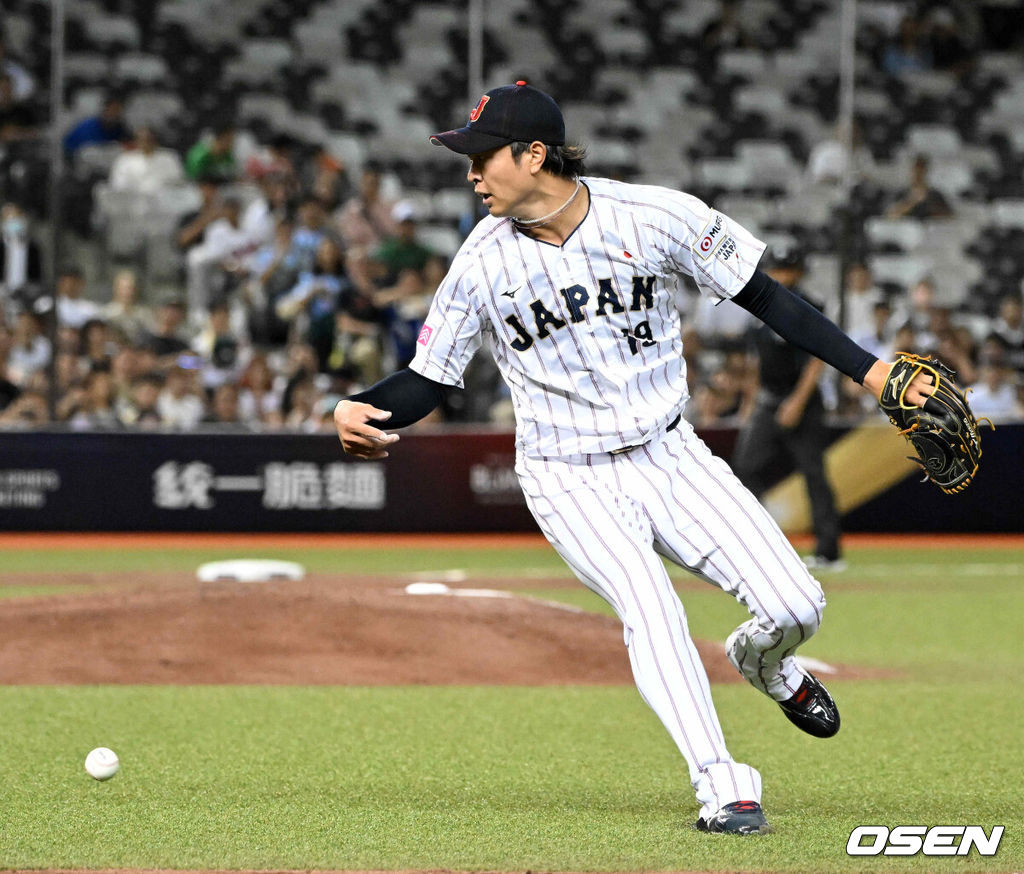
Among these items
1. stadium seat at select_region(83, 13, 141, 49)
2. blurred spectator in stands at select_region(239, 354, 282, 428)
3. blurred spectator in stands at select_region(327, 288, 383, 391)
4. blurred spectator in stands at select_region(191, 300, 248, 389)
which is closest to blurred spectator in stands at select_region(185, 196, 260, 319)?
blurred spectator in stands at select_region(191, 300, 248, 389)

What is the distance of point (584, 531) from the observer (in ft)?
14.8

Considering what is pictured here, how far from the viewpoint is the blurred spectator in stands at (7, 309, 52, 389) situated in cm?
1479

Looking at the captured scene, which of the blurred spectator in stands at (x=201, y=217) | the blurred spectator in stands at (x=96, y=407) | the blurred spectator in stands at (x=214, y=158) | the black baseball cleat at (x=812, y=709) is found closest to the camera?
the black baseball cleat at (x=812, y=709)

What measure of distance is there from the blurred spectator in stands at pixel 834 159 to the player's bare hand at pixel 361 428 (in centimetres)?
1343

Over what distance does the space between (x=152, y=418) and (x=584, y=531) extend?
417 inches

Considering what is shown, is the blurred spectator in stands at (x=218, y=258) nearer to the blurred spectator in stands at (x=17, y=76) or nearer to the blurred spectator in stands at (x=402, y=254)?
the blurred spectator in stands at (x=402, y=254)

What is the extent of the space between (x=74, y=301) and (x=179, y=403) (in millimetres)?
1606

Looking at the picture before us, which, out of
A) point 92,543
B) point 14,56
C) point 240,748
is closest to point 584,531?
point 240,748

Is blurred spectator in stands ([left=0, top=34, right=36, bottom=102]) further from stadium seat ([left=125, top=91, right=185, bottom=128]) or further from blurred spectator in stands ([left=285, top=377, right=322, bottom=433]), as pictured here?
blurred spectator in stands ([left=285, top=377, right=322, bottom=433])

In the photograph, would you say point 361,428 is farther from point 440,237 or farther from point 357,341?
point 440,237

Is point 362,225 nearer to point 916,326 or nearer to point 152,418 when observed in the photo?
point 152,418

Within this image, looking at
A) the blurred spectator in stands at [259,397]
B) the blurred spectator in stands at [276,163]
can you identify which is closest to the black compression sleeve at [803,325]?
the blurred spectator in stands at [259,397]

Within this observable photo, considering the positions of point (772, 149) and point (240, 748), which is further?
point (772, 149)

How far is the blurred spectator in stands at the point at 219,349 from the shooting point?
49.5 feet
